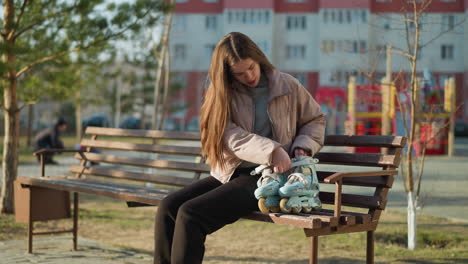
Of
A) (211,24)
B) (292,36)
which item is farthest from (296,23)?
(211,24)

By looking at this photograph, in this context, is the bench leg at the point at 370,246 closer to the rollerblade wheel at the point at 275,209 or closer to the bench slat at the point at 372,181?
the bench slat at the point at 372,181

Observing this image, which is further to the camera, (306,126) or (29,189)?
(29,189)

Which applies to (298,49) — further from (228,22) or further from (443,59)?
(443,59)

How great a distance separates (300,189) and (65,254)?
8.94ft

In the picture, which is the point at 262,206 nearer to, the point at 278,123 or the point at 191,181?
the point at 278,123

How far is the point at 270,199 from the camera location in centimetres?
366

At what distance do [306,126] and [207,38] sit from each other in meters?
46.2

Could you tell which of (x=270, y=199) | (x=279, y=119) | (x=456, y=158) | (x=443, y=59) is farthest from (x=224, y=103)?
(x=443, y=59)

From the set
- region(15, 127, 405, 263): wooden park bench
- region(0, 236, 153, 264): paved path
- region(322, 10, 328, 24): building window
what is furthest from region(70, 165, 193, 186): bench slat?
region(322, 10, 328, 24): building window

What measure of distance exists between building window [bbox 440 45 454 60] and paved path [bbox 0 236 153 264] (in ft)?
143

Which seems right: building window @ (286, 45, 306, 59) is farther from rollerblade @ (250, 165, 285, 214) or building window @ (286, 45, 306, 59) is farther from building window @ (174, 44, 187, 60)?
rollerblade @ (250, 165, 285, 214)

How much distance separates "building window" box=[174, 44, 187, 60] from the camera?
51219 millimetres

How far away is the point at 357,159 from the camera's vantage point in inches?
164

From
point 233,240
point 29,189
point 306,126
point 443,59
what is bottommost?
point 233,240
